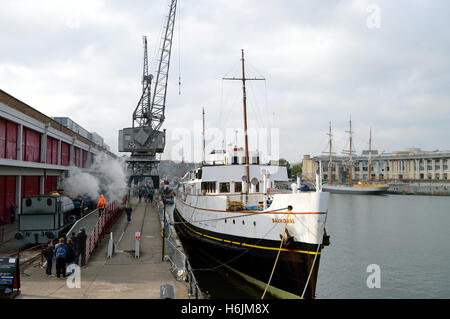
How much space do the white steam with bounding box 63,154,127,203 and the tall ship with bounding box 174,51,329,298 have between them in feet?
56.8

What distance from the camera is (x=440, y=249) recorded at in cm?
2686

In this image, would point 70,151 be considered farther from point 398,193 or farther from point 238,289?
point 398,193

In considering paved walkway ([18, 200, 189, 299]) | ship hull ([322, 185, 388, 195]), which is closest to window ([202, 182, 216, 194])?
paved walkway ([18, 200, 189, 299])

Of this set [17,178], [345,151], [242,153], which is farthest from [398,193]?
[17,178]

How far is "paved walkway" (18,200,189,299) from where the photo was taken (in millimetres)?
10742

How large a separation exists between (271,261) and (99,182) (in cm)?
3476

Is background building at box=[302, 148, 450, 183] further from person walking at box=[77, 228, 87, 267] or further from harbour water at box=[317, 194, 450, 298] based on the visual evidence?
person walking at box=[77, 228, 87, 267]

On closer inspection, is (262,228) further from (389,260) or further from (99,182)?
(99,182)

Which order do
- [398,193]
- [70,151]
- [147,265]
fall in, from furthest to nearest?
1. [398,193]
2. [70,151]
3. [147,265]

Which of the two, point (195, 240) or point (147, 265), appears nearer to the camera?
point (147, 265)

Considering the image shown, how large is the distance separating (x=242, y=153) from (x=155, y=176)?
45771 millimetres

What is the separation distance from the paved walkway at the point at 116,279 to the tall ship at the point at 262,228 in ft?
13.0

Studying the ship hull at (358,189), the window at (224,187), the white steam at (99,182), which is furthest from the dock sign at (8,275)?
the ship hull at (358,189)
